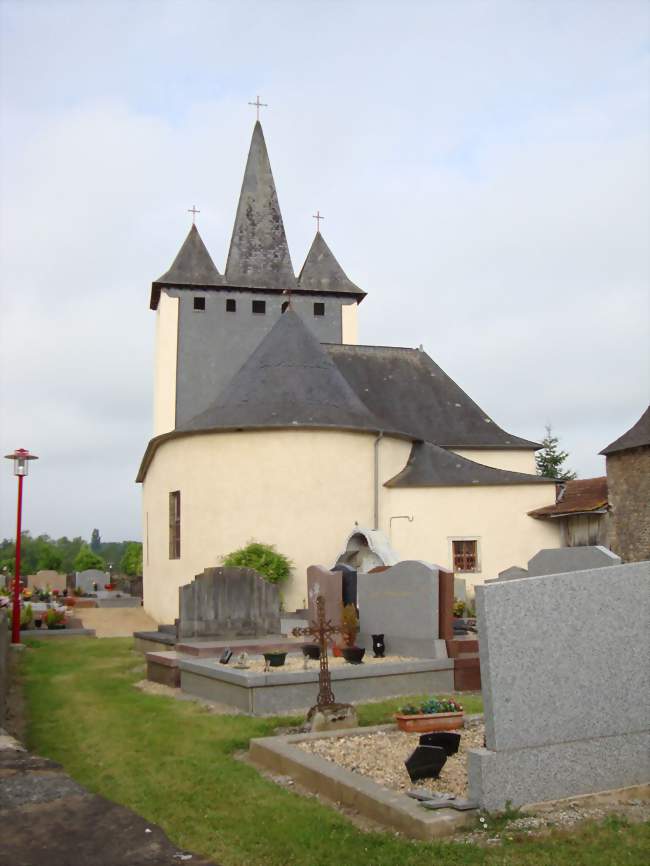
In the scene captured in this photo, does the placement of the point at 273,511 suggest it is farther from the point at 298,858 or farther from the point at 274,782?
the point at 298,858

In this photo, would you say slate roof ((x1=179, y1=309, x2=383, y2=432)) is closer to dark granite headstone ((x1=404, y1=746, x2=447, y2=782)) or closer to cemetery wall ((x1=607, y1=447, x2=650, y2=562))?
cemetery wall ((x1=607, y1=447, x2=650, y2=562))

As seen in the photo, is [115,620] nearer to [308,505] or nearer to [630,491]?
[308,505]

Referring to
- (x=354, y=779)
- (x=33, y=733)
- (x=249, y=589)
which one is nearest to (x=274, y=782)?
(x=354, y=779)

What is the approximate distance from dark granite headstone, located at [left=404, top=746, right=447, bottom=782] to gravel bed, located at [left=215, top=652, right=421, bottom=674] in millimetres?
4313

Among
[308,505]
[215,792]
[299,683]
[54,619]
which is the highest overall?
[308,505]

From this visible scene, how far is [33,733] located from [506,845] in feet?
20.2

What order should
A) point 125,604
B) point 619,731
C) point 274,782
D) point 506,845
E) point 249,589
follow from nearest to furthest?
point 506,845
point 619,731
point 274,782
point 249,589
point 125,604

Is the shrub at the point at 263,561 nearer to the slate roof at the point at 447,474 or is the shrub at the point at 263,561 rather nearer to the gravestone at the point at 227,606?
the slate roof at the point at 447,474

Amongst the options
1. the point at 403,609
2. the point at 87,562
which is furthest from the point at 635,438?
the point at 87,562

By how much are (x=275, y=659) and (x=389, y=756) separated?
13.4 ft

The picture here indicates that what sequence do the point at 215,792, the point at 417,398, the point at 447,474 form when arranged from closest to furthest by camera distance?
the point at 215,792 → the point at 447,474 → the point at 417,398

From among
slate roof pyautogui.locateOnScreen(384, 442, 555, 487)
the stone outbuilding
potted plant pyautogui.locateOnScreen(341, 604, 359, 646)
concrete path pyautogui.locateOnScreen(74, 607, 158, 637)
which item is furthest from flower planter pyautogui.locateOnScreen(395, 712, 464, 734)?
the stone outbuilding

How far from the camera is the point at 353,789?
6.01 metres

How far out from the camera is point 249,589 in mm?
14828
